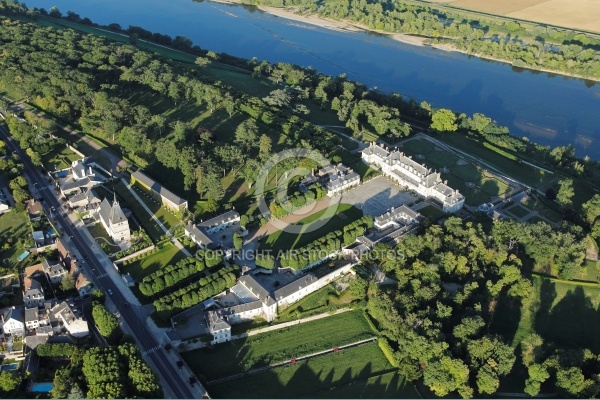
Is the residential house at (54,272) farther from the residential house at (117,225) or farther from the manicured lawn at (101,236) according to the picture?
the residential house at (117,225)

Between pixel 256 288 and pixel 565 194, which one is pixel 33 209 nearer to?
pixel 256 288

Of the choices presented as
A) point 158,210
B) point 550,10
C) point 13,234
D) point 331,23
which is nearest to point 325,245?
point 158,210

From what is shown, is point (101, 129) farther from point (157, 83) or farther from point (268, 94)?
point (268, 94)

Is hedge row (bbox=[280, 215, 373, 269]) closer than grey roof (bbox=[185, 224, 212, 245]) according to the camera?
Yes

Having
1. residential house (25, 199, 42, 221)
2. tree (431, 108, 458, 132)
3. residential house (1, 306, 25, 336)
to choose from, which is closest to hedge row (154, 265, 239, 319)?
residential house (1, 306, 25, 336)

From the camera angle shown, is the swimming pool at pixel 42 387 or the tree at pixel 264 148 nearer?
the swimming pool at pixel 42 387

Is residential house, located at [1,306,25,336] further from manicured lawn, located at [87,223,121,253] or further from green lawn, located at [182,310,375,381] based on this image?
green lawn, located at [182,310,375,381]

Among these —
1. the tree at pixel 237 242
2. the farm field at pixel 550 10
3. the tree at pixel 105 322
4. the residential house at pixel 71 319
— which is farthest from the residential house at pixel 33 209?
the farm field at pixel 550 10
